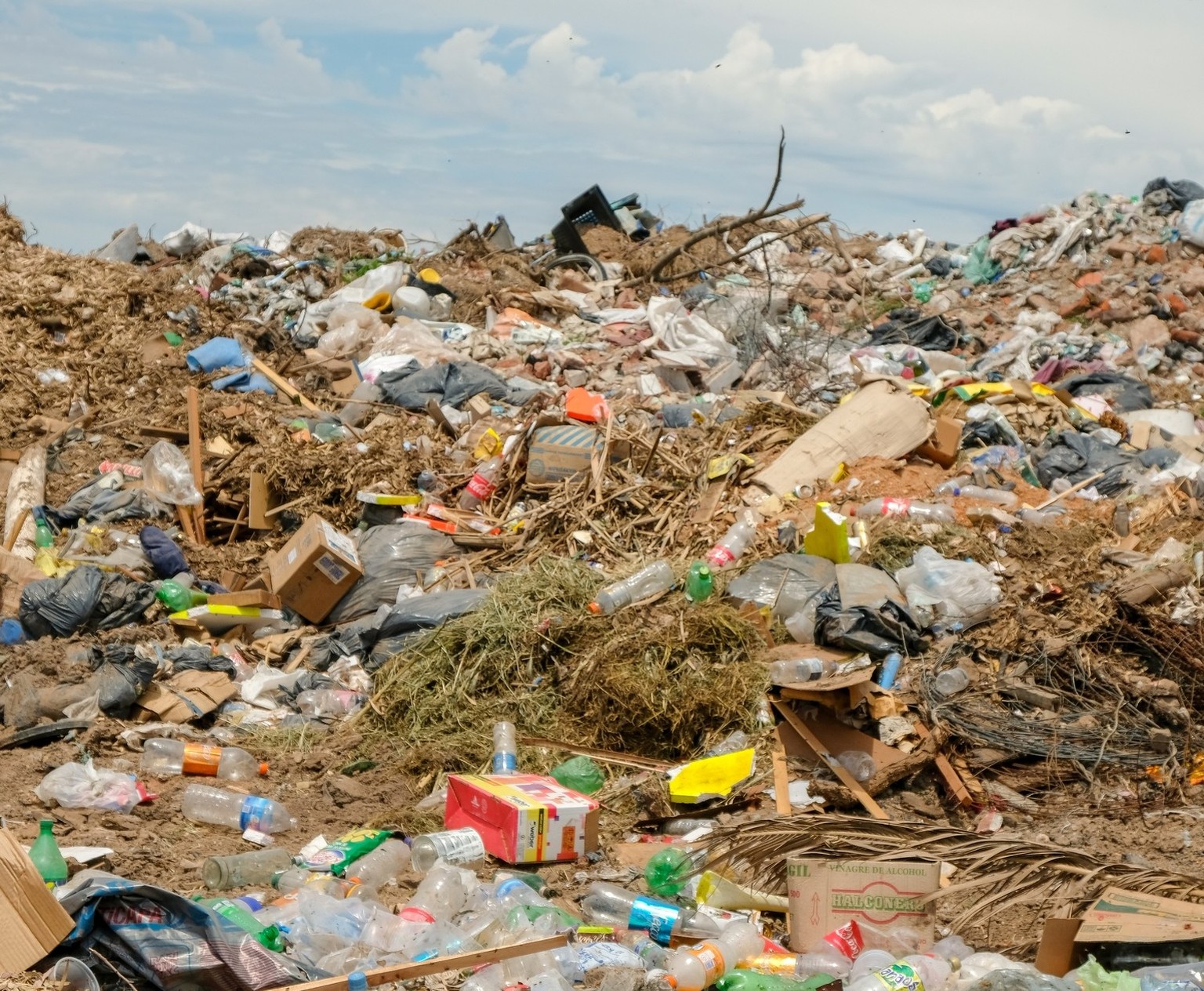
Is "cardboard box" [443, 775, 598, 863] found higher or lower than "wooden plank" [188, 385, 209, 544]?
lower

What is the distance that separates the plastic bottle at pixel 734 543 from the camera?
619cm

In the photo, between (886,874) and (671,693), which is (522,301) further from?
(886,874)

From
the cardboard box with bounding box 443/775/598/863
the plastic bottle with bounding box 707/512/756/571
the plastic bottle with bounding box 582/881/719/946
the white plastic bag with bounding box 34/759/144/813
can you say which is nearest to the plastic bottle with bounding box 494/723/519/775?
the cardboard box with bounding box 443/775/598/863

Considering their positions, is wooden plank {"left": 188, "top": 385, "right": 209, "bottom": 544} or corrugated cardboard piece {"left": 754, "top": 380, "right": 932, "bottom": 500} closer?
corrugated cardboard piece {"left": 754, "top": 380, "right": 932, "bottom": 500}

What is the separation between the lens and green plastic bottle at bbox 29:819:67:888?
331cm

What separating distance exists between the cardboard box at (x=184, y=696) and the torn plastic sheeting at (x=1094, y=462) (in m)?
4.72

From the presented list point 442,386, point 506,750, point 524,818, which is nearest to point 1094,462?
point 506,750

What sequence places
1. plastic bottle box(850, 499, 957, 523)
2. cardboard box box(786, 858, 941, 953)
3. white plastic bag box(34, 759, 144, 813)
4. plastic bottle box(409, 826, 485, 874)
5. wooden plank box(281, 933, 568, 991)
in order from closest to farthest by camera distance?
wooden plank box(281, 933, 568, 991), cardboard box box(786, 858, 941, 953), plastic bottle box(409, 826, 485, 874), white plastic bag box(34, 759, 144, 813), plastic bottle box(850, 499, 957, 523)

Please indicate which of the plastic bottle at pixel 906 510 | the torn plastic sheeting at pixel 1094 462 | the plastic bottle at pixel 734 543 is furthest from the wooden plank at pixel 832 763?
the torn plastic sheeting at pixel 1094 462

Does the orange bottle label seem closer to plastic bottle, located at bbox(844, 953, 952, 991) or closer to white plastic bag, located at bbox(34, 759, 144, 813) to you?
white plastic bag, located at bbox(34, 759, 144, 813)

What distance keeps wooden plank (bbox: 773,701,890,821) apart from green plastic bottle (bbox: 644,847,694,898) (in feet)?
3.13

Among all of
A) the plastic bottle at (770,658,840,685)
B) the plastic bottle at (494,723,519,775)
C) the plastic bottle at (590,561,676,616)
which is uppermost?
the plastic bottle at (590,561,676,616)

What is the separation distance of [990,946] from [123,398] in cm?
760

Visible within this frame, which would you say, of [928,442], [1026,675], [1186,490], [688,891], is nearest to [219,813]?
[688,891]
